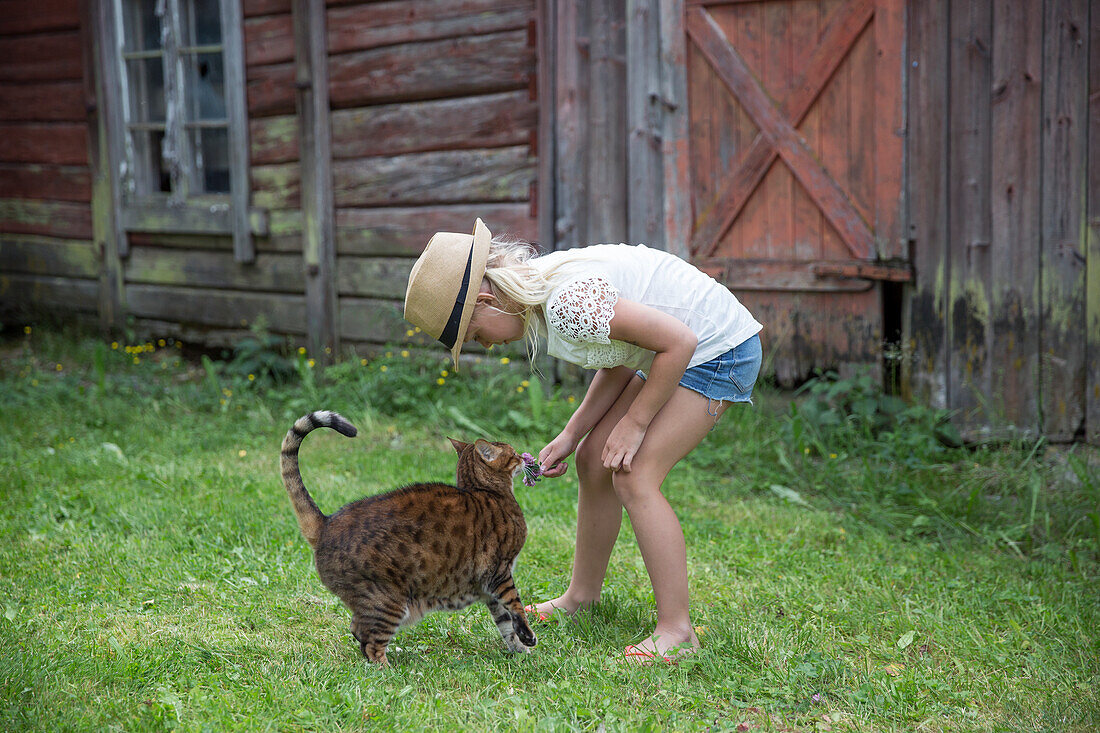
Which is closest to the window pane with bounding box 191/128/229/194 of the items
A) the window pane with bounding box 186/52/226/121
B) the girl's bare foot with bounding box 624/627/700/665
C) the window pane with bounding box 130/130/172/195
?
the window pane with bounding box 186/52/226/121

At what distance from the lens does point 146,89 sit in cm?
854

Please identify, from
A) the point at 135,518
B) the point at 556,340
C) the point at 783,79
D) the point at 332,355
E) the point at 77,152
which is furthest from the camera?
the point at 77,152

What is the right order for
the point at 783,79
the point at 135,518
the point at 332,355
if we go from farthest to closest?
the point at 332,355 → the point at 783,79 → the point at 135,518

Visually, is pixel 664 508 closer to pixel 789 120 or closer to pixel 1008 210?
pixel 1008 210

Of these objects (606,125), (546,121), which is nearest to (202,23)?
(546,121)

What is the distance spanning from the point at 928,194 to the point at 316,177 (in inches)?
177

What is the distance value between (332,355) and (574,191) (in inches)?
97.8

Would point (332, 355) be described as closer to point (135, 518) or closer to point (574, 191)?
point (574, 191)

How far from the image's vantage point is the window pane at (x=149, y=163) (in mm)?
8594

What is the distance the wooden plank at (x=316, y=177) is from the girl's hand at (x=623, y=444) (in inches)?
195

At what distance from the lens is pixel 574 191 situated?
20.4 feet

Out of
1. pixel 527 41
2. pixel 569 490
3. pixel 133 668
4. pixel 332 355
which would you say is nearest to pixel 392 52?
pixel 527 41

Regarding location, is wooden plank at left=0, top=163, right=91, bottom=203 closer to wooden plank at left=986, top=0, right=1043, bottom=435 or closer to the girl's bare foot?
wooden plank at left=986, top=0, right=1043, bottom=435

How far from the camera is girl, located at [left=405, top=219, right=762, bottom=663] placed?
8.89 feet
